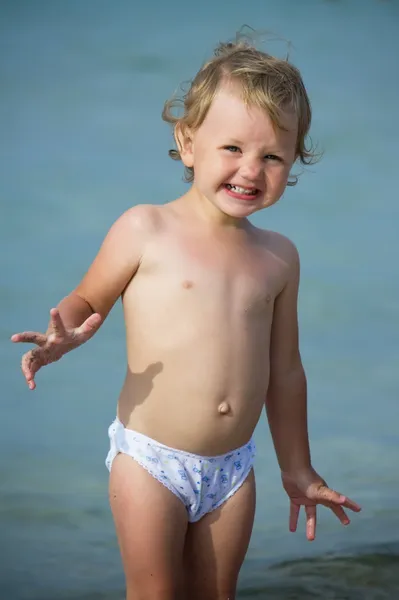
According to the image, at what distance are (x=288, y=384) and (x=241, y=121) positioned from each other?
1.83 ft

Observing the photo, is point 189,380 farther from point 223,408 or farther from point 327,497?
point 327,497

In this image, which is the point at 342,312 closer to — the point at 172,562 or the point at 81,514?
the point at 81,514

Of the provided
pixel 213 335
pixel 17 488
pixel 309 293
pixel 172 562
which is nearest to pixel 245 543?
pixel 172 562

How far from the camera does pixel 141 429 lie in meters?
2.14

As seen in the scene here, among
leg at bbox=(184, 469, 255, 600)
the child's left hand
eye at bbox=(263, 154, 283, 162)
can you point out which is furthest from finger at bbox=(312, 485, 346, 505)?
eye at bbox=(263, 154, 283, 162)

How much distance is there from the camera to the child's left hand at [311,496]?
7.64 feet

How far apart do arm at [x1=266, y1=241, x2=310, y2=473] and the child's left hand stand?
0.07 ft

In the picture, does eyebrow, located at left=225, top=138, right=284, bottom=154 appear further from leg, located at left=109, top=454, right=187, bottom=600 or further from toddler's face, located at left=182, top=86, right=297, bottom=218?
leg, located at left=109, top=454, right=187, bottom=600

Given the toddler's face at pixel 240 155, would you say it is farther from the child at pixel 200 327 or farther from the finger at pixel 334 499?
the finger at pixel 334 499

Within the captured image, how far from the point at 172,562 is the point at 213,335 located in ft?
1.34

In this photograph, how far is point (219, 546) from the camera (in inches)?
86.1

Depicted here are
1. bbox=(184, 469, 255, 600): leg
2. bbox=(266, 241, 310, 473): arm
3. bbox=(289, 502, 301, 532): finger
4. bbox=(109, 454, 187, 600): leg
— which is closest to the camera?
bbox=(109, 454, 187, 600): leg

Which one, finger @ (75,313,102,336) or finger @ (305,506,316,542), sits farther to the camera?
finger @ (305,506,316,542)

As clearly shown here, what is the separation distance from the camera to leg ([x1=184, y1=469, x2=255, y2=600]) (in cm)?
219
